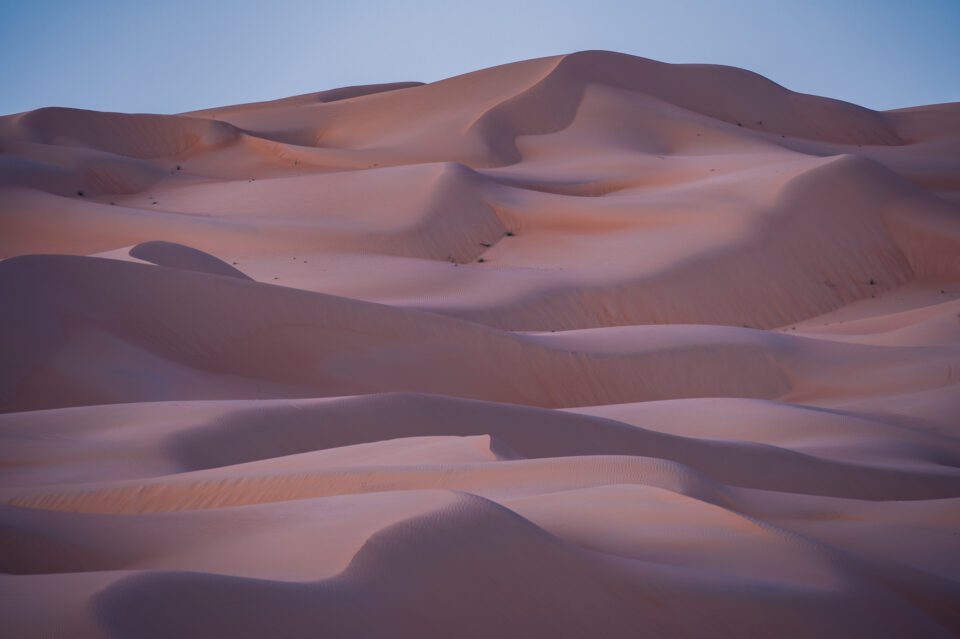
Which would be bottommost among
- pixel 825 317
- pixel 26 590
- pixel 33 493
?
pixel 825 317

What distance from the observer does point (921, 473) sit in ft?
26.2

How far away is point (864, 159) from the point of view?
75.8ft

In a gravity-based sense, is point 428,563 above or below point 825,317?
above

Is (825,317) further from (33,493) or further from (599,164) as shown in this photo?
(33,493)

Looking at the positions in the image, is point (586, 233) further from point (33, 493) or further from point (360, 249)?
point (33, 493)

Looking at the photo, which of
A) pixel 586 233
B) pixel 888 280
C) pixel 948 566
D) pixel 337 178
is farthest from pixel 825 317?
pixel 948 566

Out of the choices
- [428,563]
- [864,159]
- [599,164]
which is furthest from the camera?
[599,164]

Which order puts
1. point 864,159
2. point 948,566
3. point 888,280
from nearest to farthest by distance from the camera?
point 948,566 → point 888,280 → point 864,159

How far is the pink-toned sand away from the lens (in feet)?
12.2

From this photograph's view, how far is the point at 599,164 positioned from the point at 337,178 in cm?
773

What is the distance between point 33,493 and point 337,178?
61.6ft

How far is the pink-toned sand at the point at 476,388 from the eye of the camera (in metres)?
3.72

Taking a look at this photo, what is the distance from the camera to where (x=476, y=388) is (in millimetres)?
11852

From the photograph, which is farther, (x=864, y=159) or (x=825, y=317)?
(x=864, y=159)
